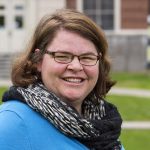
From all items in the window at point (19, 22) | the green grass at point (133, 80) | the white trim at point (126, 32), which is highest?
the window at point (19, 22)

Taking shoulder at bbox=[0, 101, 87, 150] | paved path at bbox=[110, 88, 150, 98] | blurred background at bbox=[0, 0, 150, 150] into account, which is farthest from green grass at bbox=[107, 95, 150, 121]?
shoulder at bbox=[0, 101, 87, 150]

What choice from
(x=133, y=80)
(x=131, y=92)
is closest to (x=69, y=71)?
(x=131, y=92)

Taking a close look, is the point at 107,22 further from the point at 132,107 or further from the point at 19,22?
the point at 132,107

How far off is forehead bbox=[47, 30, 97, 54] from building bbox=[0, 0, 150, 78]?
64.7 feet

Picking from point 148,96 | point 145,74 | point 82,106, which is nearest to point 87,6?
point 145,74

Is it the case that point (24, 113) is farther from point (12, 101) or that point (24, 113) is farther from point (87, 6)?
point (87, 6)

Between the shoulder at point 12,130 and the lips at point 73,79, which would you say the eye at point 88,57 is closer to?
the lips at point 73,79

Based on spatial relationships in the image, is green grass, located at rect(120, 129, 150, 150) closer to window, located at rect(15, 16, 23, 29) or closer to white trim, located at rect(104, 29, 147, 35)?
white trim, located at rect(104, 29, 147, 35)

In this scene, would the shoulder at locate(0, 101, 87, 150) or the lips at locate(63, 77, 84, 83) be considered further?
the lips at locate(63, 77, 84, 83)

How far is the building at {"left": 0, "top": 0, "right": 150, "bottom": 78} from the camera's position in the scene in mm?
22422

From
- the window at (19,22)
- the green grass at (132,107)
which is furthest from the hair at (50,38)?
the window at (19,22)

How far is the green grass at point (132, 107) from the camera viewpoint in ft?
40.7

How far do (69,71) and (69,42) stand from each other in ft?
0.45

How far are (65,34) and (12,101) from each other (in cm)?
38
